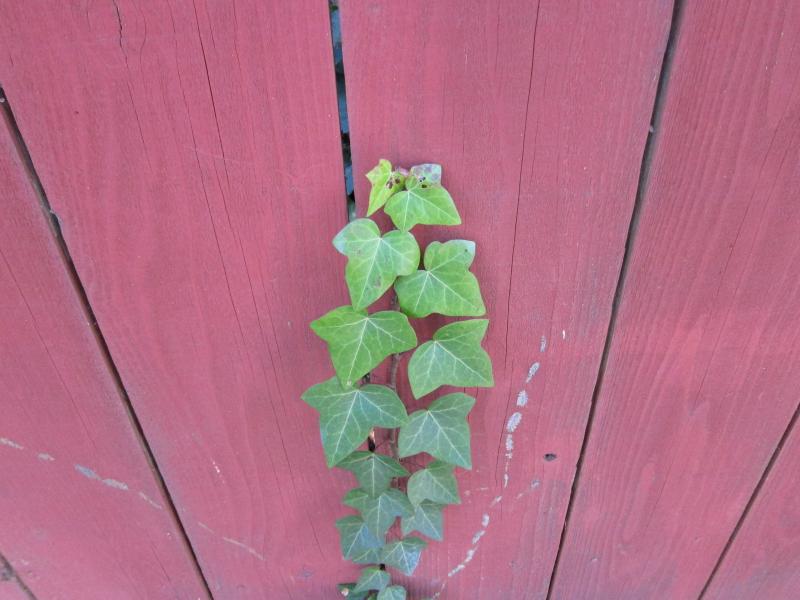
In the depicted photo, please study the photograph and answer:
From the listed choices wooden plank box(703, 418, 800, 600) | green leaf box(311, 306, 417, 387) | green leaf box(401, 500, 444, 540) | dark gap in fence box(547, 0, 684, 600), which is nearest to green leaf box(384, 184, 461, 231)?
green leaf box(311, 306, 417, 387)

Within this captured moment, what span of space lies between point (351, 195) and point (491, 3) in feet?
0.87

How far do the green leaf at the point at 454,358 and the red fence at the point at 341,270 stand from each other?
0.24ft

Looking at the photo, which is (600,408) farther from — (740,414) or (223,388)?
(223,388)

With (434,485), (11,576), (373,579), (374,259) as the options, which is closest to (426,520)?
(434,485)

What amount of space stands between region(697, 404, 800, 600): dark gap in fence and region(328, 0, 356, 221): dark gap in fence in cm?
81

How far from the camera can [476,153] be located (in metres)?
0.68

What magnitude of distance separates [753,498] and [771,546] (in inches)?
6.7

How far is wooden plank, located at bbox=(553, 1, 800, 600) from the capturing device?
0.64 m

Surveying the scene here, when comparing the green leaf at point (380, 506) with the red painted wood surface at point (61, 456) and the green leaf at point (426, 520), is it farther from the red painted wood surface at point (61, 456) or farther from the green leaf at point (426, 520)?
the red painted wood surface at point (61, 456)

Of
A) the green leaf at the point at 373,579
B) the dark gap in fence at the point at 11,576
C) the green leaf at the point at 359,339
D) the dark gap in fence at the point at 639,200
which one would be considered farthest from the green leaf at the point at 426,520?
the dark gap in fence at the point at 11,576

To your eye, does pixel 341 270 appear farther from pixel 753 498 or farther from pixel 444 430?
pixel 753 498

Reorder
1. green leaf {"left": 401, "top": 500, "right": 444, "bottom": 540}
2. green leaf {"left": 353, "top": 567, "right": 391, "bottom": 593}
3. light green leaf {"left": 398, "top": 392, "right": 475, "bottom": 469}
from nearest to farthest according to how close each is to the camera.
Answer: light green leaf {"left": 398, "top": 392, "right": 475, "bottom": 469}
green leaf {"left": 401, "top": 500, "right": 444, "bottom": 540}
green leaf {"left": 353, "top": 567, "right": 391, "bottom": 593}

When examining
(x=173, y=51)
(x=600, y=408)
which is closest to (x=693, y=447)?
(x=600, y=408)

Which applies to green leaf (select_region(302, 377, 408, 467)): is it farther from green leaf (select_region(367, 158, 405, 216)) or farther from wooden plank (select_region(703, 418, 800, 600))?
wooden plank (select_region(703, 418, 800, 600))
